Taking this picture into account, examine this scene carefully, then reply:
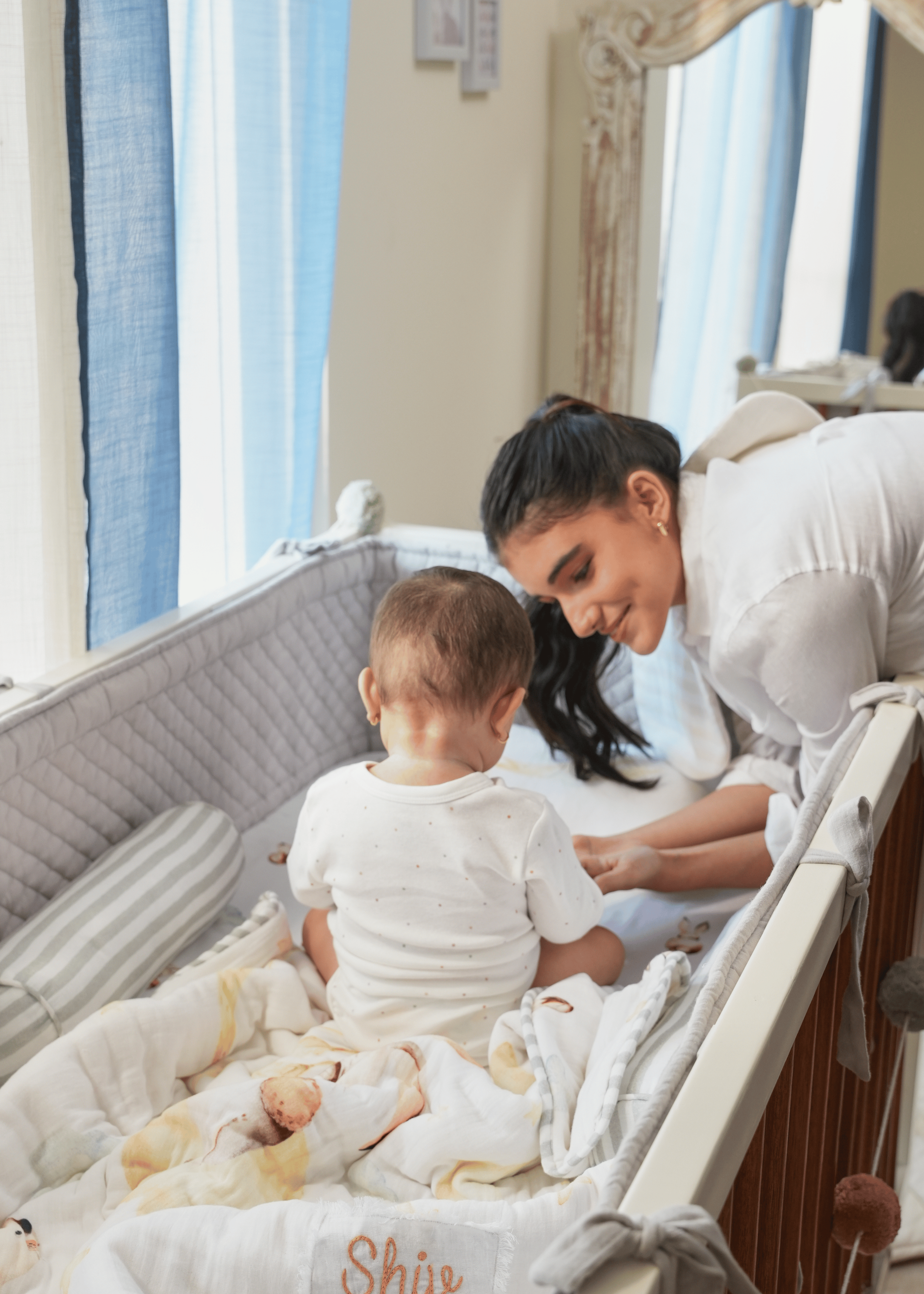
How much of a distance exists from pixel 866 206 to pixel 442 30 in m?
0.82

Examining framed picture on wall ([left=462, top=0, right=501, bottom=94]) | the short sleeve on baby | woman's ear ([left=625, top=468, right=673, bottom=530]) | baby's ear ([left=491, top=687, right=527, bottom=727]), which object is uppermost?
framed picture on wall ([left=462, top=0, right=501, bottom=94])

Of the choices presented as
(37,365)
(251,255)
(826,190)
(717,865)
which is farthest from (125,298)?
(826,190)

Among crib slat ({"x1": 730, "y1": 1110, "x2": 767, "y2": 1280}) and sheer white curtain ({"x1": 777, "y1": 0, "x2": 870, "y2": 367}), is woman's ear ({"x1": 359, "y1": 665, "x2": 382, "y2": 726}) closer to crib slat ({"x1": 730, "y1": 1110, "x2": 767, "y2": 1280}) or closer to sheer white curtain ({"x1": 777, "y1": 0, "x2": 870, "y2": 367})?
crib slat ({"x1": 730, "y1": 1110, "x2": 767, "y2": 1280})

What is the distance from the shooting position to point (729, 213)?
242cm

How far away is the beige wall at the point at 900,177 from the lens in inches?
82.5

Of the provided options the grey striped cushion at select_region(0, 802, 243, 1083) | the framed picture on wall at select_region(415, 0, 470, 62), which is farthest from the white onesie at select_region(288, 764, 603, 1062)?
the framed picture on wall at select_region(415, 0, 470, 62)

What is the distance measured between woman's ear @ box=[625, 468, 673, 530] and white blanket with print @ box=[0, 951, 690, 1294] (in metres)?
0.54

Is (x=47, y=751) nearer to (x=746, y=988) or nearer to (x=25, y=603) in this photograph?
A: (x=25, y=603)

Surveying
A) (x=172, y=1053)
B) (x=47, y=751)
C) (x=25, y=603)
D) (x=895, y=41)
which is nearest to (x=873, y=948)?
(x=172, y=1053)

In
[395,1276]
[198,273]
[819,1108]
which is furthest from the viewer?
[198,273]

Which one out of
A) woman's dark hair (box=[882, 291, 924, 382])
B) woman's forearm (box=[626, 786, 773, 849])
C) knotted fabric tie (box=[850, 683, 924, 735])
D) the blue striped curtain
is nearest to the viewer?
knotted fabric tie (box=[850, 683, 924, 735])

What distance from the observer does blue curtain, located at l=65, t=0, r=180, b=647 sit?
128 centimetres

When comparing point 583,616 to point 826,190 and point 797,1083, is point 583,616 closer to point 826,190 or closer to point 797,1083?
point 797,1083

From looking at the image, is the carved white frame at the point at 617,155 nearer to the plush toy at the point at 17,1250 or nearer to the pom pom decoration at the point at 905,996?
the pom pom decoration at the point at 905,996
